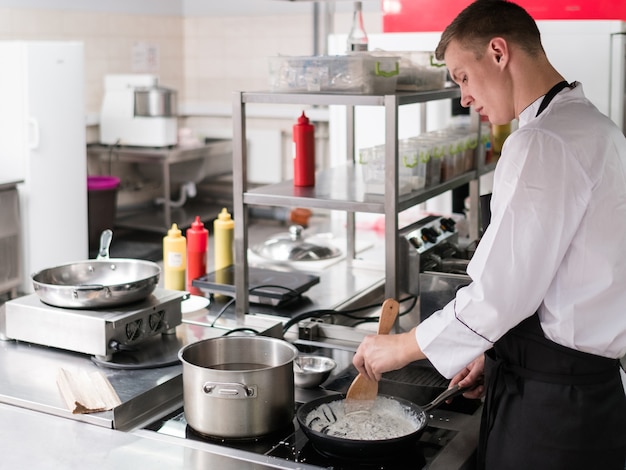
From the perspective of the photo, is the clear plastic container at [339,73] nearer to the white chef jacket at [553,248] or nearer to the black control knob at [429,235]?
the black control knob at [429,235]

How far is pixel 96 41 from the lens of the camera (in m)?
7.46

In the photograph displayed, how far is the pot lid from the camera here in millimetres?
3398

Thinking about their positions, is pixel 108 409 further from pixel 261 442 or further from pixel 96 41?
pixel 96 41

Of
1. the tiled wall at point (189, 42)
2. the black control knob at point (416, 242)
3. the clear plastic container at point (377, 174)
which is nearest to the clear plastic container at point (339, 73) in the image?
the clear plastic container at point (377, 174)

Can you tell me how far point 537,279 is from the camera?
1.62 m

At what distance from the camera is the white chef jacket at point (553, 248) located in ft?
5.24

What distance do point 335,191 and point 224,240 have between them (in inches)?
23.2

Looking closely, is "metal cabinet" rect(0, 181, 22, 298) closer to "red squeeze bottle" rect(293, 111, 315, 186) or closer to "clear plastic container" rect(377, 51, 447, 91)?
"red squeeze bottle" rect(293, 111, 315, 186)

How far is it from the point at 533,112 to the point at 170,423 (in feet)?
3.44

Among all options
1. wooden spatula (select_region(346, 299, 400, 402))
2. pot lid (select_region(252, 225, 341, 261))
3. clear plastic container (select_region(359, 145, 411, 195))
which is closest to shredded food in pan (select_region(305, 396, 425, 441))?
wooden spatula (select_region(346, 299, 400, 402))

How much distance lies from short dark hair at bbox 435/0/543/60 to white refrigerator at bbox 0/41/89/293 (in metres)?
4.37

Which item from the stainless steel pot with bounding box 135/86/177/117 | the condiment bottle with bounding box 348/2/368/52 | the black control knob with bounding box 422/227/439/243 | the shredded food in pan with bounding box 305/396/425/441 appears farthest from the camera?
the stainless steel pot with bounding box 135/86/177/117

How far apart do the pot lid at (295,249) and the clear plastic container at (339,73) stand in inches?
38.9

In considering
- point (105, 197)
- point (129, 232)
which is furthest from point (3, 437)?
point (129, 232)
